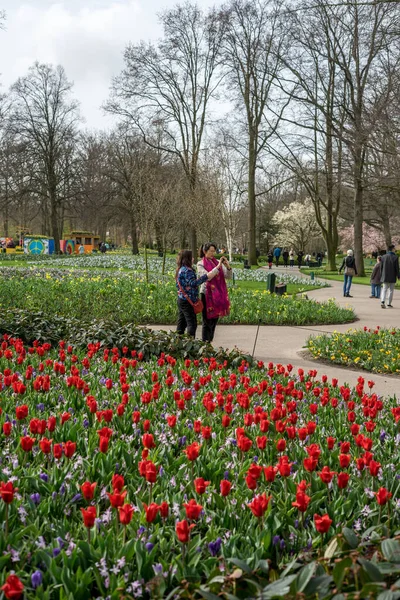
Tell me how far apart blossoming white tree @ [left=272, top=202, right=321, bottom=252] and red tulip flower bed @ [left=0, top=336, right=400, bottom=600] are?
65625 millimetres

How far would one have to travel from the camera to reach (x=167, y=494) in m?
2.83

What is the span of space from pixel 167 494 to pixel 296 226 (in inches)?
2718

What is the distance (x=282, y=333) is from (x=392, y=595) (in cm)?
966

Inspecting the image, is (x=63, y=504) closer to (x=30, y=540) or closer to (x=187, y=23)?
(x=30, y=540)

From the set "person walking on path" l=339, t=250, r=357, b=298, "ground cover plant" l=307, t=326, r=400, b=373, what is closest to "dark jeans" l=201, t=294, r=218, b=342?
"ground cover plant" l=307, t=326, r=400, b=373

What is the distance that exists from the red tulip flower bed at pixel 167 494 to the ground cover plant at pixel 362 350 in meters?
3.63

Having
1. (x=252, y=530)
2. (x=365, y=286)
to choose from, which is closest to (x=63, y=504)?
(x=252, y=530)

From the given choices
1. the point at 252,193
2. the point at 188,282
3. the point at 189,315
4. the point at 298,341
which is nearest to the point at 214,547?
the point at 188,282

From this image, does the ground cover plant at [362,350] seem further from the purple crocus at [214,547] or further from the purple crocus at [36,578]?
the purple crocus at [36,578]

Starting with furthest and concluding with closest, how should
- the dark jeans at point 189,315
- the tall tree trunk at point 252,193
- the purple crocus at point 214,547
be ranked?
the tall tree trunk at point 252,193 → the dark jeans at point 189,315 → the purple crocus at point 214,547

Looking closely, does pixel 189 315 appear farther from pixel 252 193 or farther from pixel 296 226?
pixel 296 226

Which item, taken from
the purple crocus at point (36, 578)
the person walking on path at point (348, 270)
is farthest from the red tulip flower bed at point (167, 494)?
the person walking on path at point (348, 270)

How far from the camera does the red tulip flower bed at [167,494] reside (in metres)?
2.16

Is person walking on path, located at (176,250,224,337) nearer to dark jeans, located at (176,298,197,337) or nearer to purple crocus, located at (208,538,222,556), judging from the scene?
dark jeans, located at (176,298,197,337)
